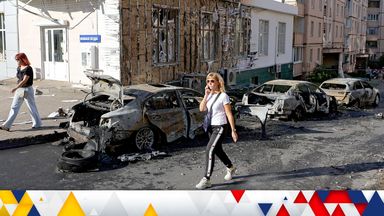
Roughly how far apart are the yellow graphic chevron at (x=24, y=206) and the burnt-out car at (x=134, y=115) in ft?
16.9

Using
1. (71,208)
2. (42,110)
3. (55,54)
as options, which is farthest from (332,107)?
(71,208)

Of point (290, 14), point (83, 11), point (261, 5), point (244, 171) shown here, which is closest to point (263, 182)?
point (244, 171)

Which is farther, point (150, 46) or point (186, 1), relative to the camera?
point (186, 1)

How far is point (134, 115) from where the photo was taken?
8781mm

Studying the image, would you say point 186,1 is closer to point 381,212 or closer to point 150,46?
point 150,46

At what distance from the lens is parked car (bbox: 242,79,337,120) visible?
13.2 metres

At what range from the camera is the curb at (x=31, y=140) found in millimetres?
9211

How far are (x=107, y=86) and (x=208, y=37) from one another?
1216 cm

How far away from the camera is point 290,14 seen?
3073 centimetres

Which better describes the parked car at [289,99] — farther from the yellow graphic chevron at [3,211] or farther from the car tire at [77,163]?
the yellow graphic chevron at [3,211]

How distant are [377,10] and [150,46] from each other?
7462 centimetres

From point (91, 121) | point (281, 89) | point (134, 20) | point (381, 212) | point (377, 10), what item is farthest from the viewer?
point (377, 10)

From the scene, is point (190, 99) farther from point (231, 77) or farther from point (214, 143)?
point (231, 77)

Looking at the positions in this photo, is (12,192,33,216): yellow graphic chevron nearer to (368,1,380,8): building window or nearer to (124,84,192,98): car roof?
(124,84,192,98): car roof
